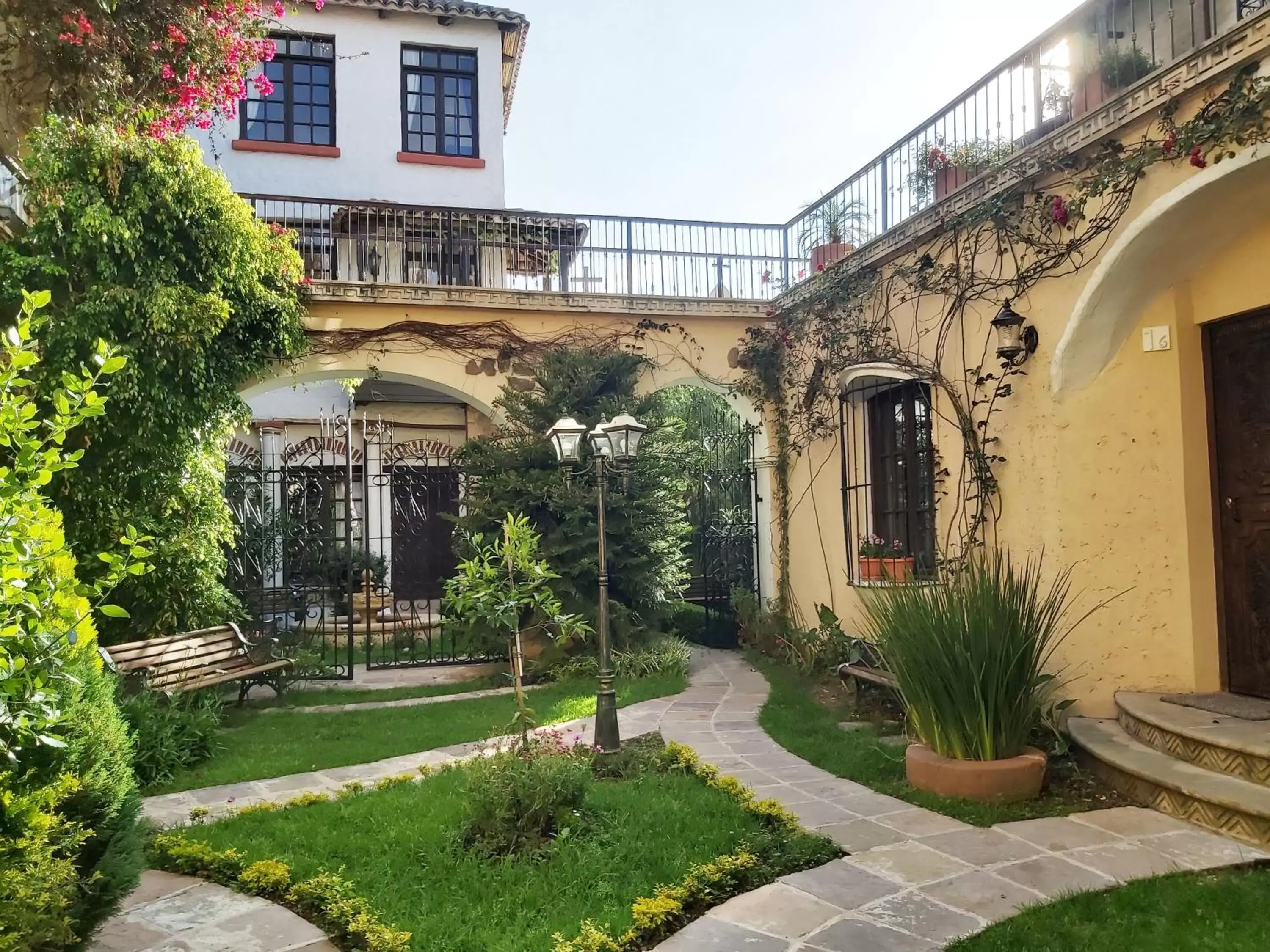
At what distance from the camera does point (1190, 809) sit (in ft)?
12.6

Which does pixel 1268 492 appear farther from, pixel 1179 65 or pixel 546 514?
pixel 546 514

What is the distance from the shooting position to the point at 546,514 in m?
8.40

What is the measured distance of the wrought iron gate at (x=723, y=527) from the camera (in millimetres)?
10172

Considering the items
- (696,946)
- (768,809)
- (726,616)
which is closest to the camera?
(696,946)

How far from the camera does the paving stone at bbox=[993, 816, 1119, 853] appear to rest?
11.9 ft

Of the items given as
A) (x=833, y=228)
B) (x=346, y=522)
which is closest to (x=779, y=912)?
(x=346, y=522)

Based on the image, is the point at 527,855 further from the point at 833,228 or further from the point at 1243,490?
the point at 833,228

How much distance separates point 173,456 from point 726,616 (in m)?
6.29

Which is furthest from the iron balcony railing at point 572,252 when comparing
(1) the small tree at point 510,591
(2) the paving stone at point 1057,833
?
(2) the paving stone at point 1057,833

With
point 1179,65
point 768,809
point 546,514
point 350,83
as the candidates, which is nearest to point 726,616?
point 546,514

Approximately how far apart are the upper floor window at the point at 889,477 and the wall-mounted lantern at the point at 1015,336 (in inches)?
44.9

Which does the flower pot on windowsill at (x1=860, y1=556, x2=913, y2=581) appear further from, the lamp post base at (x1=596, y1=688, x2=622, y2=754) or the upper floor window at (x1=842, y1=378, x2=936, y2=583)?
the lamp post base at (x1=596, y1=688, x2=622, y2=754)

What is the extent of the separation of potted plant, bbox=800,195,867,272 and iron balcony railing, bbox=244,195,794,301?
98cm

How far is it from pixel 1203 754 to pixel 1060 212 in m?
3.19
